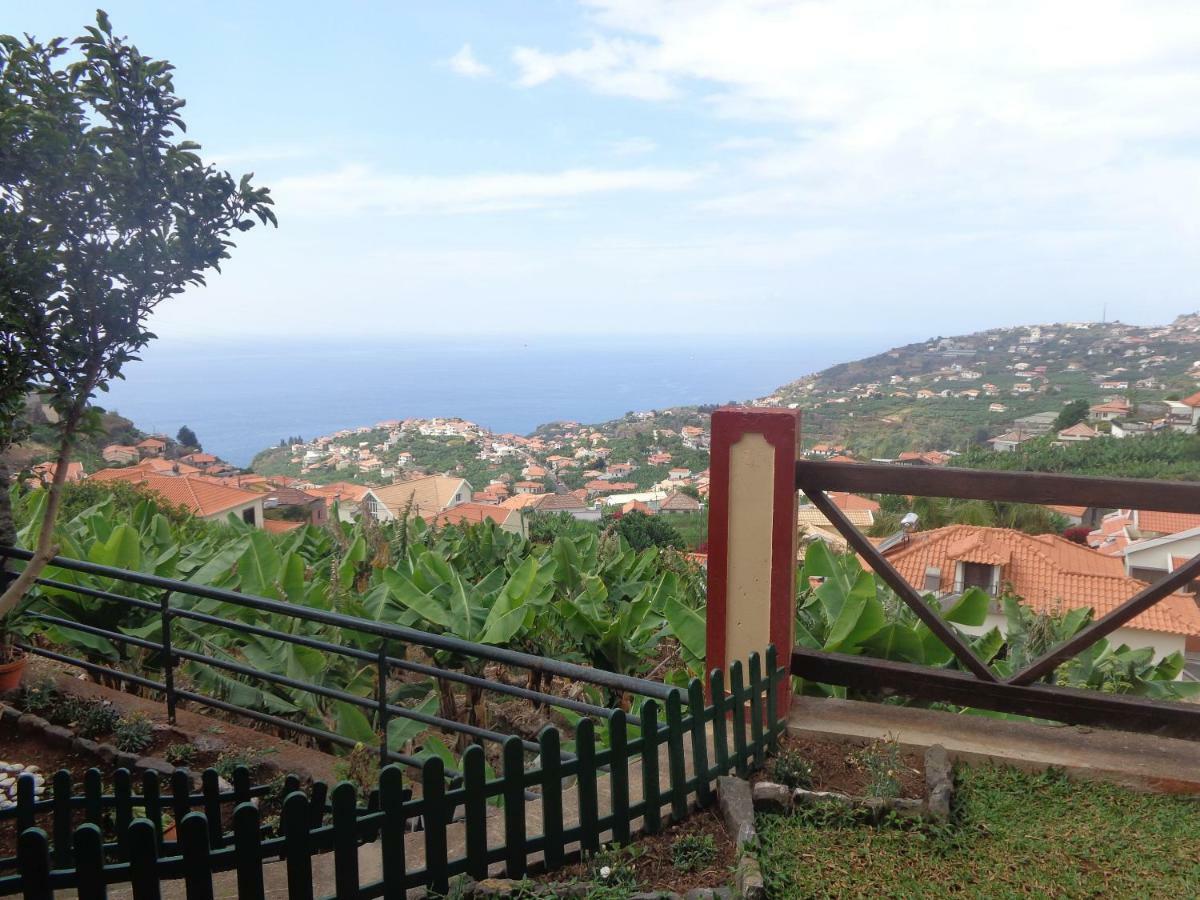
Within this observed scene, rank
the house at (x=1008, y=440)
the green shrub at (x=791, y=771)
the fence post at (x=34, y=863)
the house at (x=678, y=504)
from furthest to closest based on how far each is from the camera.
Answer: the house at (x=1008, y=440) < the house at (x=678, y=504) < the green shrub at (x=791, y=771) < the fence post at (x=34, y=863)

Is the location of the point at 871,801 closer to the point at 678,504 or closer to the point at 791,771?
the point at 791,771

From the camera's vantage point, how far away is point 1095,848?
2.85 m

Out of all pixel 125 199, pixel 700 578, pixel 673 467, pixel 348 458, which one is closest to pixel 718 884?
pixel 125 199

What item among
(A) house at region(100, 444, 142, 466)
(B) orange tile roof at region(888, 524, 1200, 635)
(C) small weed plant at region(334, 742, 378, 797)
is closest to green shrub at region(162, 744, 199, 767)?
(C) small weed plant at region(334, 742, 378, 797)

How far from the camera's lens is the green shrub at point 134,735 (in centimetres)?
421

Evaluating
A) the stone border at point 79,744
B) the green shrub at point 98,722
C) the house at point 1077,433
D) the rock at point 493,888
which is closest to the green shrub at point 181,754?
the stone border at point 79,744

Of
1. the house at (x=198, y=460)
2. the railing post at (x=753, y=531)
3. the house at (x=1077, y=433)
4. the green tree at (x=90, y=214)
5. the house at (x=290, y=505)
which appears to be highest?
the green tree at (x=90, y=214)

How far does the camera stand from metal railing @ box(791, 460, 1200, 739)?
318cm

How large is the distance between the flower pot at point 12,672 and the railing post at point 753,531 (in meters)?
3.72

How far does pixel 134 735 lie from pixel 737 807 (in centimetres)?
304

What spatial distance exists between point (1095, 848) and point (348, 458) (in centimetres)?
7793

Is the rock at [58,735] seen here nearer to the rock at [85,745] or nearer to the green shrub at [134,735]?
the rock at [85,745]

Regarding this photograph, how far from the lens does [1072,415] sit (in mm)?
55219

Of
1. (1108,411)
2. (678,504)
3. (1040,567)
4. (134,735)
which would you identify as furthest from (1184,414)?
(134,735)
